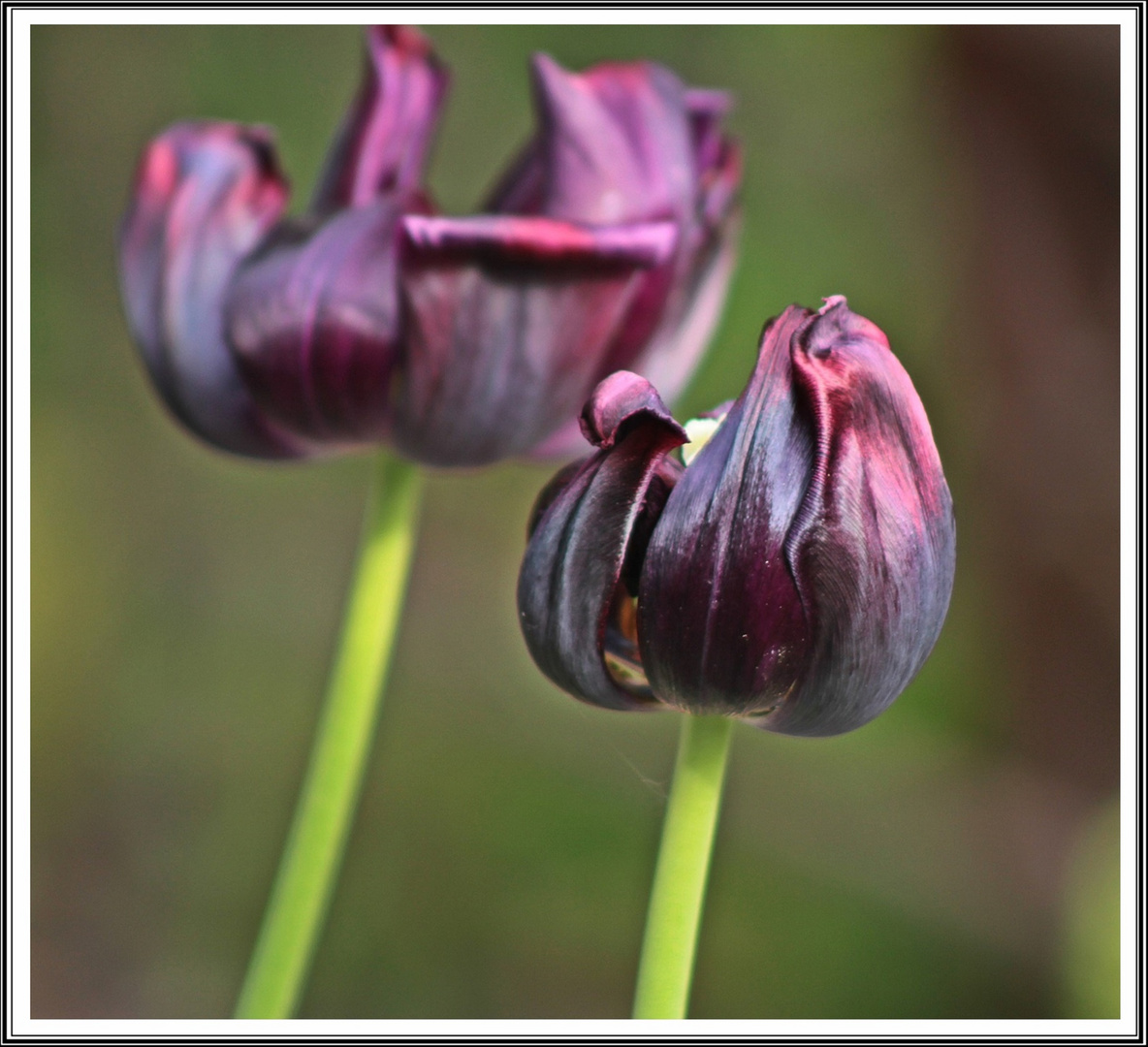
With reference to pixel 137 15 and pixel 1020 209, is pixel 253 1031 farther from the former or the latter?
pixel 1020 209

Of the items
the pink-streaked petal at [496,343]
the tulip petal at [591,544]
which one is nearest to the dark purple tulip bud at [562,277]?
the pink-streaked petal at [496,343]

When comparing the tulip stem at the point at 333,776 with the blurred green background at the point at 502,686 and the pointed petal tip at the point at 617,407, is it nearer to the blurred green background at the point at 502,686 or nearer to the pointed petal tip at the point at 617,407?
the pointed petal tip at the point at 617,407

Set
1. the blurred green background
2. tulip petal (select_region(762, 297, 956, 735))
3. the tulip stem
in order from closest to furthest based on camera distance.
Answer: tulip petal (select_region(762, 297, 956, 735)) → the tulip stem → the blurred green background

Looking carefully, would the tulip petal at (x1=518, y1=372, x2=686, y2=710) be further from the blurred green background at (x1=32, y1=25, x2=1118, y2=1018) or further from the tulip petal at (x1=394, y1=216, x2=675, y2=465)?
the blurred green background at (x1=32, y1=25, x2=1118, y2=1018)

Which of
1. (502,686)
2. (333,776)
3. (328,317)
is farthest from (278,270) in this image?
(502,686)

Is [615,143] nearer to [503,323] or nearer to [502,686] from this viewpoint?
[503,323]

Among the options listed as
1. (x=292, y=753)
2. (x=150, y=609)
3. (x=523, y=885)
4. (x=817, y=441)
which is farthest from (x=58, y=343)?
(x=817, y=441)

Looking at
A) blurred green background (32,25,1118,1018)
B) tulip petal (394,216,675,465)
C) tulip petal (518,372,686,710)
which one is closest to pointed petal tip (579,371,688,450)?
tulip petal (518,372,686,710)

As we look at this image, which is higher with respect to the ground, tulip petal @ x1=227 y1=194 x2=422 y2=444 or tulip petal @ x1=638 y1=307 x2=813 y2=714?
tulip petal @ x1=227 y1=194 x2=422 y2=444
